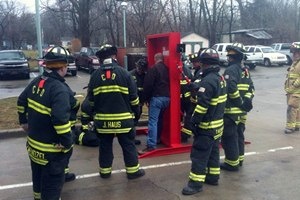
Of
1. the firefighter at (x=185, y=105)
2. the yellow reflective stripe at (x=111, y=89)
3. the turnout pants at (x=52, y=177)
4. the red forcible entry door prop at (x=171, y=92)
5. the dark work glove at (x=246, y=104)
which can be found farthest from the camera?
the firefighter at (x=185, y=105)

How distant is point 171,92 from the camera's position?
6.86 m

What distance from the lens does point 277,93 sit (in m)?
15.9

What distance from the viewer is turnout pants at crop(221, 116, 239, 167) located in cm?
587

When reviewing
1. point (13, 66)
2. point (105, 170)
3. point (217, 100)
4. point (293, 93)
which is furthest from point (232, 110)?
point (13, 66)

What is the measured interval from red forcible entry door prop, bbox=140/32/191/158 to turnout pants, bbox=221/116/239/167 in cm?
127

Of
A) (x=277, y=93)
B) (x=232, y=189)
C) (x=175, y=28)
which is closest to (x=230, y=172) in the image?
(x=232, y=189)

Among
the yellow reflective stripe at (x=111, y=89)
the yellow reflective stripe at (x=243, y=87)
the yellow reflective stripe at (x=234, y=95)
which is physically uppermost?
the yellow reflective stripe at (x=111, y=89)

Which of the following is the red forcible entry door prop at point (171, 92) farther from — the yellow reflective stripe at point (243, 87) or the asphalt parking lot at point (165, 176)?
the yellow reflective stripe at point (243, 87)

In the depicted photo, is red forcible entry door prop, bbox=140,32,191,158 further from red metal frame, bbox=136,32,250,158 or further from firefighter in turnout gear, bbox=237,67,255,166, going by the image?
firefighter in turnout gear, bbox=237,67,255,166

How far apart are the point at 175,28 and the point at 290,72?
32302mm

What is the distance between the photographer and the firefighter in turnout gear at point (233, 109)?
5.85 m

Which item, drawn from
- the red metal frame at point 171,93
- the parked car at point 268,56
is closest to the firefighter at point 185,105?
the red metal frame at point 171,93

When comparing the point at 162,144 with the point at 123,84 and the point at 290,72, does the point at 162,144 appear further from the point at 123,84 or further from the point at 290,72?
the point at 290,72

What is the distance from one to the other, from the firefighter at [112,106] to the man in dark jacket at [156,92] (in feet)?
3.78
